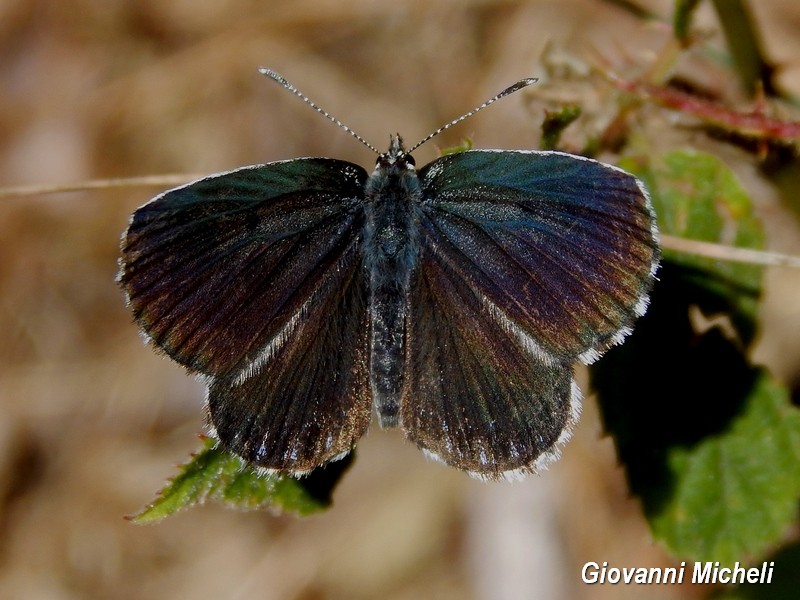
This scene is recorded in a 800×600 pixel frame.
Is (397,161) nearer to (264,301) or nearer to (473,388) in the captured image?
(264,301)

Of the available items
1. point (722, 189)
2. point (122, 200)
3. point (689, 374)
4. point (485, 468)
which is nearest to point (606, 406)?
point (689, 374)

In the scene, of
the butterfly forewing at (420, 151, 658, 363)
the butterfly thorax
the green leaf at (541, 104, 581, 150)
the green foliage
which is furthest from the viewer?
the green foliage

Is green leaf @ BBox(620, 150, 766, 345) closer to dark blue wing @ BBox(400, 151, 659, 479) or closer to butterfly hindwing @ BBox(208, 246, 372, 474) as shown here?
dark blue wing @ BBox(400, 151, 659, 479)

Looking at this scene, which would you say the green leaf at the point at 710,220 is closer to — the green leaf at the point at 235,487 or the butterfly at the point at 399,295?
the butterfly at the point at 399,295

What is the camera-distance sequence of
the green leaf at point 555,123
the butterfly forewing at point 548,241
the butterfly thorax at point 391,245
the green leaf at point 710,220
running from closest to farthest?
the butterfly forewing at point 548,241
the green leaf at point 555,123
the butterfly thorax at point 391,245
the green leaf at point 710,220

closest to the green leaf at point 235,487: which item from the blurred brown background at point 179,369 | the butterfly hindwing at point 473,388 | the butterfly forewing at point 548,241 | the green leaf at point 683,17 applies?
the butterfly hindwing at point 473,388

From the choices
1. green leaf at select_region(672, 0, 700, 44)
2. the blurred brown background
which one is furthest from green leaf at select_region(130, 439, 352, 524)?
the blurred brown background

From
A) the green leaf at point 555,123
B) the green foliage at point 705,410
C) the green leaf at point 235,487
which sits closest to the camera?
the green leaf at point 235,487

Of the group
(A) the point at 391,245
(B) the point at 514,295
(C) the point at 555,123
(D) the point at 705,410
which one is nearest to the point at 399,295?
(A) the point at 391,245
